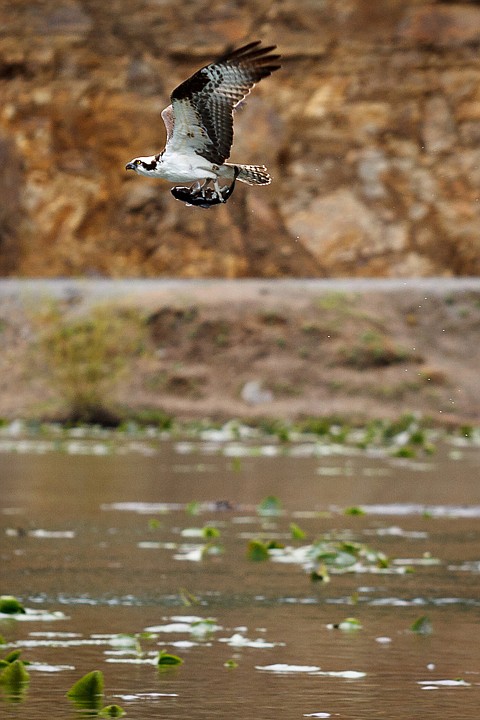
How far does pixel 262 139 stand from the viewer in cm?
4306

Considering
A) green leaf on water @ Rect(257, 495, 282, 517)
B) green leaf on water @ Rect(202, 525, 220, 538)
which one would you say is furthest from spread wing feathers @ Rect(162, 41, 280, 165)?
green leaf on water @ Rect(257, 495, 282, 517)

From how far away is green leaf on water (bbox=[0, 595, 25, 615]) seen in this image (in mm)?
9031

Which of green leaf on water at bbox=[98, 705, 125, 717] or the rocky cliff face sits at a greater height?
the rocky cliff face

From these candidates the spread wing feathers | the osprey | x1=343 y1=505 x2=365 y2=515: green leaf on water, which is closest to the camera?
the osprey

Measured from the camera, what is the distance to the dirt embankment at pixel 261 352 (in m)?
28.7

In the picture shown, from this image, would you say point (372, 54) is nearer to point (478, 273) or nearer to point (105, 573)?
point (478, 273)

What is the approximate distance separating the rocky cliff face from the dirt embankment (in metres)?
7.94

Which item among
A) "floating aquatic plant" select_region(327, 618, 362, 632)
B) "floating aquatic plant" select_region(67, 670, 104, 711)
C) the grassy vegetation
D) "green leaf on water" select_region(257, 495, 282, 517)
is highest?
the grassy vegetation

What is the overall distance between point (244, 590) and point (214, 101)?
3.05 m

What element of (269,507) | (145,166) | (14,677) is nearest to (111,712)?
(14,677)

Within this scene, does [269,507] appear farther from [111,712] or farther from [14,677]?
[111,712]

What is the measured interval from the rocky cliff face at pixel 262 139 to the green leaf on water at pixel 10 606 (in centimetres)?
3247

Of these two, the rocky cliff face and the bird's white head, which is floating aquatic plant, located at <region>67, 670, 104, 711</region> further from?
the rocky cliff face

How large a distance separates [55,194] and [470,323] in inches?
495
